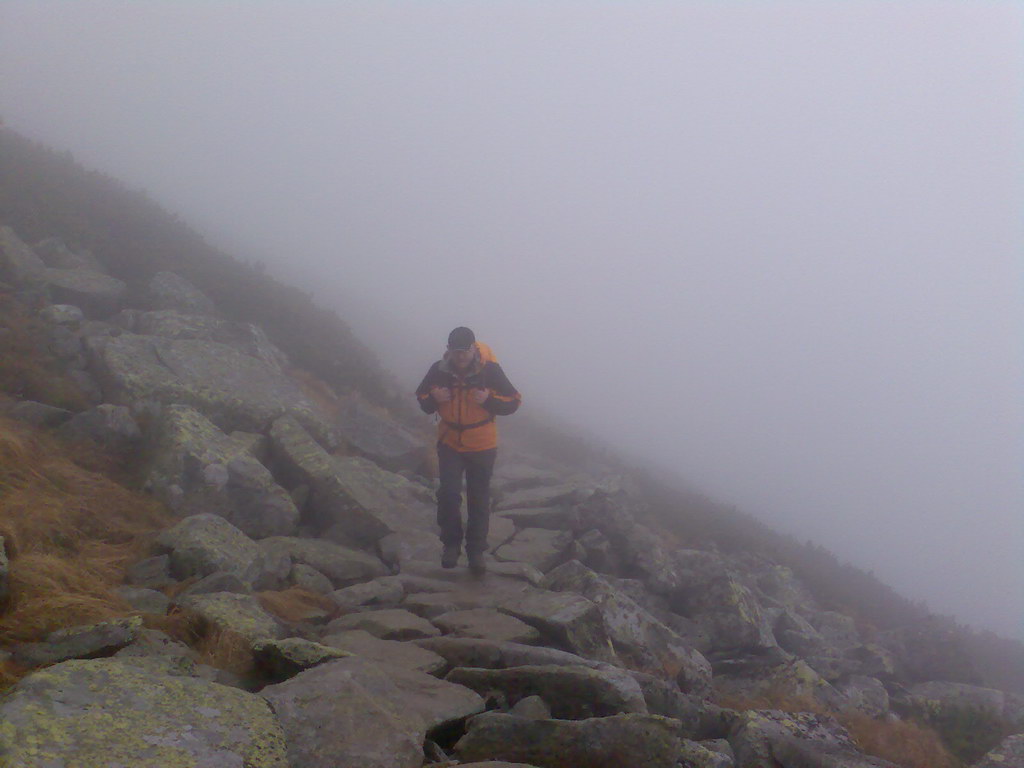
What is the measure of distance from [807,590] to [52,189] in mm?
22104

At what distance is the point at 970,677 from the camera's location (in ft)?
43.6

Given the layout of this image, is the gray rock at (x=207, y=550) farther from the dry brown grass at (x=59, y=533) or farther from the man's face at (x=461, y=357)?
the man's face at (x=461, y=357)

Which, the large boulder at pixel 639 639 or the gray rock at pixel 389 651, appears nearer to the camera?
the gray rock at pixel 389 651

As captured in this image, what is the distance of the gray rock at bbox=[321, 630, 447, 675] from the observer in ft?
20.2

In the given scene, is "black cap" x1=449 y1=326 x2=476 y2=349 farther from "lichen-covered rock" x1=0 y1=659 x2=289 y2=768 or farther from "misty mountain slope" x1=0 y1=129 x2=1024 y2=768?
"lichen-covered rock" x1=0 y1=659 x2=289 y2=768

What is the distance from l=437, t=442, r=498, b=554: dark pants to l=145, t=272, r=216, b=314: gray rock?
7729 millimetres

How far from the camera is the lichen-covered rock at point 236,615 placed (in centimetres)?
568

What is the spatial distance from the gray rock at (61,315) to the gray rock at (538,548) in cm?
793

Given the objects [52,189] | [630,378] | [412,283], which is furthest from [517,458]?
[630,378]

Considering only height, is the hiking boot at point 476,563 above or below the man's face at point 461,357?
below

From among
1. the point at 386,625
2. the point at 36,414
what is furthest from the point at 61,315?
the point at 386,625

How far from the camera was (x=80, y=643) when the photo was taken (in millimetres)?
4535

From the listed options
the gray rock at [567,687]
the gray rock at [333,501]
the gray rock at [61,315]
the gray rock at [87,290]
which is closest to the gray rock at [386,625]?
the gray rock at [567,687]

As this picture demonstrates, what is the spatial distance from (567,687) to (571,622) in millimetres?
1650
